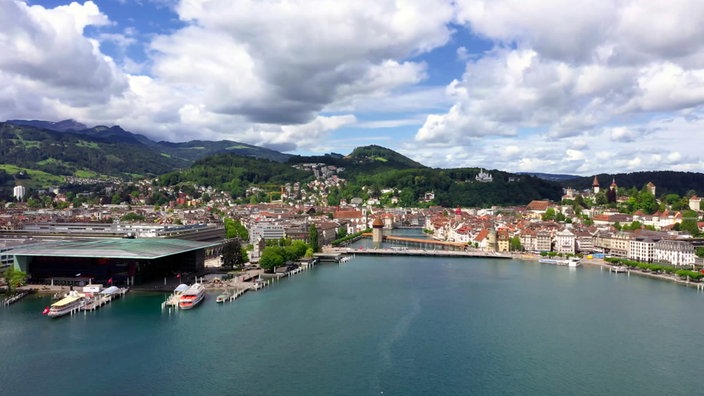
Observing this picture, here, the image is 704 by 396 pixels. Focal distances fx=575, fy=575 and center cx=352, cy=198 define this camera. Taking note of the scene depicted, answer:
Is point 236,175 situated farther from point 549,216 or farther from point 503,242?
point 503,242

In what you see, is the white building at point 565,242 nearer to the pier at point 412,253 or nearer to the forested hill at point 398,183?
A: the pier at point 412,253

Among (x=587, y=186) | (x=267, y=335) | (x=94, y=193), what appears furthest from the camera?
(x=587, y=186)

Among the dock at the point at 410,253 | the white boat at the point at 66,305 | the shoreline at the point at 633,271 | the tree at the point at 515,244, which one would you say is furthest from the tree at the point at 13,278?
the tree at the point at 515,244

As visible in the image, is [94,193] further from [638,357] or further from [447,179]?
[638,357]

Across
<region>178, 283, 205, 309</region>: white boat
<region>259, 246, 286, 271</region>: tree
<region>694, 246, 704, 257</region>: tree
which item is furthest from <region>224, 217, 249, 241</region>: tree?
<region>694, 246, 704, 257</region>: tree

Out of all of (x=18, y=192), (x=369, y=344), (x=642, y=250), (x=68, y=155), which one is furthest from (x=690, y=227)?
(x=68, y=155)

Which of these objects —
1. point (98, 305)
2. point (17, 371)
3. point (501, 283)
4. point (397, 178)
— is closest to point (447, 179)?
point (397, 178)

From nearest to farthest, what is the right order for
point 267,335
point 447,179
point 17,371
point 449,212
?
point 17,371 → point 267,335 → point 449,212 → point 447,179

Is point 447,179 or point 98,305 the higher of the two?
point 447,179
